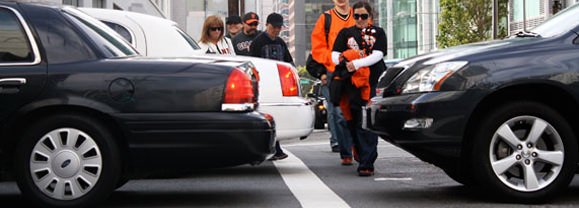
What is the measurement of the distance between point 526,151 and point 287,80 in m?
3.08

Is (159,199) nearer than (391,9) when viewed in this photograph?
Yes

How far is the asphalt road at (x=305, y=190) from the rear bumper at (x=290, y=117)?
1.21 ft

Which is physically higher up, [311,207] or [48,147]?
[48,147]

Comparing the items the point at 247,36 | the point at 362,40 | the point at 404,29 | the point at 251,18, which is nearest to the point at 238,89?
the point at 362,40

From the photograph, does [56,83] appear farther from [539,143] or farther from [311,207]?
[539,143]

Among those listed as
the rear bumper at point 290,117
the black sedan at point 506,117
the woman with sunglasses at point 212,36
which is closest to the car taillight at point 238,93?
the black sedan at point 506,117

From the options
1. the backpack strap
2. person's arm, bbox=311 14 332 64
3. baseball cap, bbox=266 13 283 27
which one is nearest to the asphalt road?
person's arm, bbox=311 14 332 64

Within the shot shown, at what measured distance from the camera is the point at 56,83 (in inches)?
215

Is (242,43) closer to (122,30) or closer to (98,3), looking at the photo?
(122,30)

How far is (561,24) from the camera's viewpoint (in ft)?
21.2

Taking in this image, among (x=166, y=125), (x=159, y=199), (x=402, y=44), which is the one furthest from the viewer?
(x=402, y=44)

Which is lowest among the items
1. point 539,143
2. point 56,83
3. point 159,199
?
point 159,199

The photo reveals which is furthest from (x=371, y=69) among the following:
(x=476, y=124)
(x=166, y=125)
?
(x=166, y=125)

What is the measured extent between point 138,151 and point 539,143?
2.50 metres
